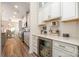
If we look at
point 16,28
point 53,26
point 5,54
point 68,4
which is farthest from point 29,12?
point 5,54

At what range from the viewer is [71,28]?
175cm

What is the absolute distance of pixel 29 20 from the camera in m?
1.76

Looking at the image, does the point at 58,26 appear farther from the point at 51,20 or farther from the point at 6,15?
the point at 6,15

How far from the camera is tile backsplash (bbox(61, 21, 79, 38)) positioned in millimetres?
1663

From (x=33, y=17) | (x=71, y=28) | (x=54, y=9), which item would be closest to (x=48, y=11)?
(x=54, y=9)

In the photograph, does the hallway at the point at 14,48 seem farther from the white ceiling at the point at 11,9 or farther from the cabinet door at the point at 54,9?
the cabinet door at the point at 54,9

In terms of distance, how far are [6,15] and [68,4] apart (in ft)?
3.00

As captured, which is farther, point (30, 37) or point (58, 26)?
point (58, 26)

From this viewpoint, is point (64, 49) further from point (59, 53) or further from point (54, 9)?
point (54, 9)

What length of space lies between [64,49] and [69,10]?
59 cm

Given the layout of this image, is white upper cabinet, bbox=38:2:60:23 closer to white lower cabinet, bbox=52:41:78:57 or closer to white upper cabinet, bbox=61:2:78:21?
white upper cabinet, bbox=61:2:78:21

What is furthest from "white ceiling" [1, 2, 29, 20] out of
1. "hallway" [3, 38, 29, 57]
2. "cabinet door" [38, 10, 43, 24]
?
"hallway" [3, 38, 29, 57]

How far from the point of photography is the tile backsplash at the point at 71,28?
166 cm

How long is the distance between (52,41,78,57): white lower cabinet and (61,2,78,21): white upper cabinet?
41 cm
